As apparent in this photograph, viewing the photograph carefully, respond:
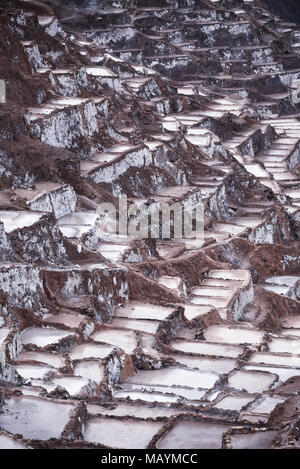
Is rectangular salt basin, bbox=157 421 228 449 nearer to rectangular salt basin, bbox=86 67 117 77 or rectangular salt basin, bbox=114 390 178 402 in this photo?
rectangular salt basin, bbox=114 390 178 402

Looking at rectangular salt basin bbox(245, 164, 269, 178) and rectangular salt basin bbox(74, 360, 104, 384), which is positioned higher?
rectangular salt basin bbox(74, 360, 104, 384)

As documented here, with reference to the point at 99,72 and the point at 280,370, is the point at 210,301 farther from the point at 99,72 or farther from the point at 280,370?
the point at 99,72

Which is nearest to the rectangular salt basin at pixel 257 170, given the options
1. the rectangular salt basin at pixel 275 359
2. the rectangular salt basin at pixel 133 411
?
the rectangular salt basin at pixel 275 359

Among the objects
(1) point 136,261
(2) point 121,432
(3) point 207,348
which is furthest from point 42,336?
(1) point 136,261

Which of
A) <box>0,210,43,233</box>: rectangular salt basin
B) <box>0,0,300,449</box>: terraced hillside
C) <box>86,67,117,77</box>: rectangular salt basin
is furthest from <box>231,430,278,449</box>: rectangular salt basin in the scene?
<box>86,67,117,77</box>: rectangular salt basin

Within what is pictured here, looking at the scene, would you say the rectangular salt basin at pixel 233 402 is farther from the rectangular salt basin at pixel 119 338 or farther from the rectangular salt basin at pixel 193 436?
the rectangular salt basin at pixel 119 338

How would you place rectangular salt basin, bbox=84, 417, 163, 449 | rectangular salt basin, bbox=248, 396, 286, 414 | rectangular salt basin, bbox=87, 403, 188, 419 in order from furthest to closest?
rectangular salt basin, bbox=248, 396, 286, 414
rectangular salt basin, bbox=87, 403, 188, 419
rectangular salt basin, bbox=84, 417, 163, 449

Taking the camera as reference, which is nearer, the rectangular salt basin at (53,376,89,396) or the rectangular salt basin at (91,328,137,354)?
the rectangular salt basin at (53,376,89,396)
